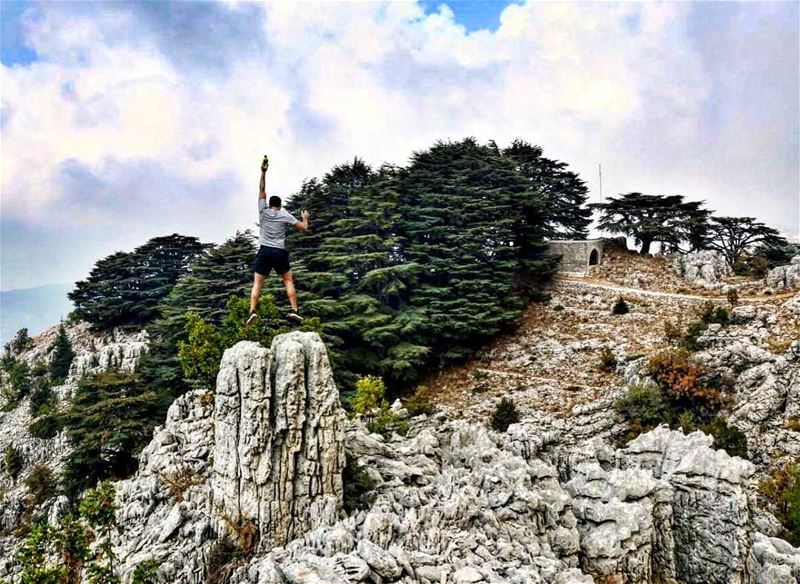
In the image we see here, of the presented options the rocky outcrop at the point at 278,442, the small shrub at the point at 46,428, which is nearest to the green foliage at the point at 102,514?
the rocky outcrop at the point at 278,442

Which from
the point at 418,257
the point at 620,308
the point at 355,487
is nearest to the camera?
the point at 355,487

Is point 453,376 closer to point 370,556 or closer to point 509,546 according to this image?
point 509,546

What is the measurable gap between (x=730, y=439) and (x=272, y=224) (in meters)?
20.2

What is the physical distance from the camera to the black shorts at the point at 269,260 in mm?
10414

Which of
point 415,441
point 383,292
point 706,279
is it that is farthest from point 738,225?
point 415,441

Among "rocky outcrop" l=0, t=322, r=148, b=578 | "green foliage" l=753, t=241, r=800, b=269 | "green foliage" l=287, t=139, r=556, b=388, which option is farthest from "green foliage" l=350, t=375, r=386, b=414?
"green foliage" l=753, t=241, r=800, b=269

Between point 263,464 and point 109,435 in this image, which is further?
point 109,435

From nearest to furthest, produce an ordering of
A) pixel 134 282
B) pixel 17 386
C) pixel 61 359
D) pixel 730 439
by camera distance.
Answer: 1. pixel 730 439
2. pixel 17 386
3. pixel 61 359
4. pixel 134 282

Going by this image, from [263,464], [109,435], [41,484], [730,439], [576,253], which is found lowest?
[41,484]

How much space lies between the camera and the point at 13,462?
31266 mm

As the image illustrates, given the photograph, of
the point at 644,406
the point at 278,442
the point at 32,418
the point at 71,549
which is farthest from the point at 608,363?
the point at 32,418

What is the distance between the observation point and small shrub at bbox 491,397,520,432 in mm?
23766

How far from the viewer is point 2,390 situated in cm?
4212

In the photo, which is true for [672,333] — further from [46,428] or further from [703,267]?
[46,428]
